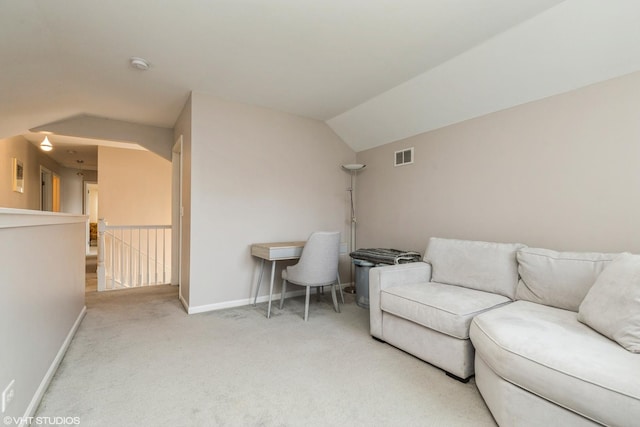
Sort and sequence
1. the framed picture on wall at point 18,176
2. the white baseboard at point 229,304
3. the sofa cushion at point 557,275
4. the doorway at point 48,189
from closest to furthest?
1. the sofa cushion at point 557,275
2. the white baseboard at point 229,304
3. the framed picture on wall at point 18,176
4. the doorway at point 48,189

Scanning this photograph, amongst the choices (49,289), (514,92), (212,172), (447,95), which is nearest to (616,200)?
(514,92)

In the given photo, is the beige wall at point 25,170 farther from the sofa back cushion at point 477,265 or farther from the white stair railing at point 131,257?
the sofa back cushion at point 477,265

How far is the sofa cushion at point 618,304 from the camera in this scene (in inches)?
53.8

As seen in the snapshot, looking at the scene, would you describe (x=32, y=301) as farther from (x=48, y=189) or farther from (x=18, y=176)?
(x=48, y=189)

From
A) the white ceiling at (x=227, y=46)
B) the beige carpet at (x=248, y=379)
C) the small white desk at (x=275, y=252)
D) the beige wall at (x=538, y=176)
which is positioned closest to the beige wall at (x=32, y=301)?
the beige carpet at (x=248, y=379)

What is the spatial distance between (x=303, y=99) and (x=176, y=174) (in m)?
2.24

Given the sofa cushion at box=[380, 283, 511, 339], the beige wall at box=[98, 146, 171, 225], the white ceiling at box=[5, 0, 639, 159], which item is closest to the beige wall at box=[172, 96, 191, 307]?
the white ceiling at box=[5, 0, 639, 159]

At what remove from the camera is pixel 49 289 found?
199cm

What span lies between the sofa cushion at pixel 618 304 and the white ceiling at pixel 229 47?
158 cm

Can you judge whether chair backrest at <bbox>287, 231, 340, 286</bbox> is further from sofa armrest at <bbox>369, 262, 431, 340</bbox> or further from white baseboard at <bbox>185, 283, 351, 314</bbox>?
white baseboard at <bbox>185, 283, 351, 314</bbox>

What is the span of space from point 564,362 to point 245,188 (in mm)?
3129

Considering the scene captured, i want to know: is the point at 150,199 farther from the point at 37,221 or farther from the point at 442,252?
the point at 442,252

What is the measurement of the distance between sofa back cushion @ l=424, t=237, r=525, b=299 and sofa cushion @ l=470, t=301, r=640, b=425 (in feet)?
1.82

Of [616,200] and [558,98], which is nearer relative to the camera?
[616,200]
